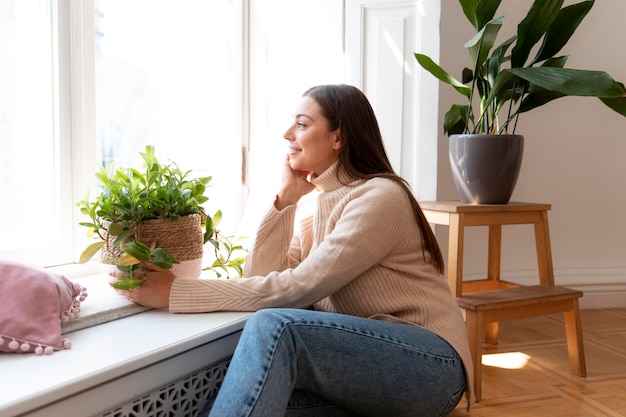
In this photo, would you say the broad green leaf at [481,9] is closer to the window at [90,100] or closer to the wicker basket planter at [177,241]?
the window at [90,100]

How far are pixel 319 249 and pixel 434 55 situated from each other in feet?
3.87

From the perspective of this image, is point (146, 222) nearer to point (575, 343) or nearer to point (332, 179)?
point (332, 179)

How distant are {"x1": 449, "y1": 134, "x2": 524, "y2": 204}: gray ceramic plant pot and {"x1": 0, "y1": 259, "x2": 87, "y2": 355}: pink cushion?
1436 mm

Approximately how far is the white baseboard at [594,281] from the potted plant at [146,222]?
6.94 ft

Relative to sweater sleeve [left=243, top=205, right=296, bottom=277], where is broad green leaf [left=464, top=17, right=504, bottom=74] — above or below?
above

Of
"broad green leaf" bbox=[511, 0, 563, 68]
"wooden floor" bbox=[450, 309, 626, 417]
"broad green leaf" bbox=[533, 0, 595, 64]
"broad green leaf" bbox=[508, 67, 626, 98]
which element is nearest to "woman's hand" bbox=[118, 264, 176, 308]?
"wooden floor" bbox=[450, 309, 626, 417]

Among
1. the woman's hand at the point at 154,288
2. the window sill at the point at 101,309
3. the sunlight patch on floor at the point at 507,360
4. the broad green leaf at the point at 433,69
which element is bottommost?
the sunlight patch on floor at the point at 507,360

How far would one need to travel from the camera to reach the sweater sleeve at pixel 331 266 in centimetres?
142

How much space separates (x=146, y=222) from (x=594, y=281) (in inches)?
102

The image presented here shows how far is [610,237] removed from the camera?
3.30 m

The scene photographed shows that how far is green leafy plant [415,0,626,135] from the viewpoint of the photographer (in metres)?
1.94

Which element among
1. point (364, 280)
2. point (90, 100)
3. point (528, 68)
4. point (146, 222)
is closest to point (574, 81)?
point (528, 68)

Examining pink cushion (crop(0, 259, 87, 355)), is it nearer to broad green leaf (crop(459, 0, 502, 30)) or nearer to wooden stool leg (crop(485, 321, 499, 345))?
broad green leaf (crop(459, 0, 502, 30))

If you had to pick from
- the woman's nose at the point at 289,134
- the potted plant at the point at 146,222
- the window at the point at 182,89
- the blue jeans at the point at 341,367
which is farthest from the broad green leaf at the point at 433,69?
the blue jeans at the point at 341,367
